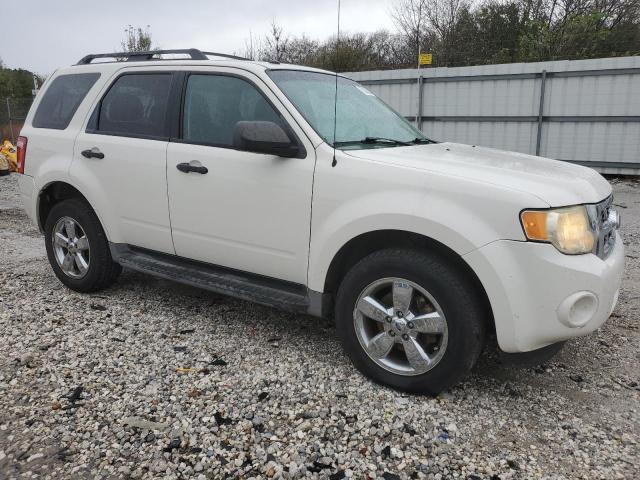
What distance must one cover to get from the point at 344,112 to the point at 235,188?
905 mm

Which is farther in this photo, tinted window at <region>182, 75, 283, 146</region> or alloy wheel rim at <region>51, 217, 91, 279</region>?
alloy wheel rim at <region>51, 217, 91, 279</region>

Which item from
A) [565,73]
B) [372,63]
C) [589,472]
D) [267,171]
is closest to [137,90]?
[267,171]

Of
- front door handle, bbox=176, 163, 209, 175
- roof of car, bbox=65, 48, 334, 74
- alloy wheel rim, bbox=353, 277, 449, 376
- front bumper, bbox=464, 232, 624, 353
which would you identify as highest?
roof of car, bbox=65, 48, 334, 74

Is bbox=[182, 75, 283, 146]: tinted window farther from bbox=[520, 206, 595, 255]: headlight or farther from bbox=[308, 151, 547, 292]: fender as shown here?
bbox=[520, 206, 595, 255]: headlight

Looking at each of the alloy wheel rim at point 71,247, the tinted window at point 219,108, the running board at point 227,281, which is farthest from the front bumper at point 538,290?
the alloy wheel rim at point 71,247

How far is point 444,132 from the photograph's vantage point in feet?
44.1

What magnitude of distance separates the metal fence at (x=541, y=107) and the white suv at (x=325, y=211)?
30.4 ft

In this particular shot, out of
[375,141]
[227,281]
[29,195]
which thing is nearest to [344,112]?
[375,141]

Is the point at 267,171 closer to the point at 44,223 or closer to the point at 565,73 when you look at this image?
the point at 44,223

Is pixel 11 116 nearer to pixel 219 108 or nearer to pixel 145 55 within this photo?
pixel 145 55

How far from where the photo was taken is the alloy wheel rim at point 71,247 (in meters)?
4.55

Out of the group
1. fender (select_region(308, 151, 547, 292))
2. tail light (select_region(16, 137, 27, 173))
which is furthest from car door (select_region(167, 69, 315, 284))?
tail light (select_region(16, 137, 27, 173))

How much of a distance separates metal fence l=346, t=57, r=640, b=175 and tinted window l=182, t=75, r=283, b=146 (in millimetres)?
10155

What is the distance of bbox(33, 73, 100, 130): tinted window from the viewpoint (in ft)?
14.7
